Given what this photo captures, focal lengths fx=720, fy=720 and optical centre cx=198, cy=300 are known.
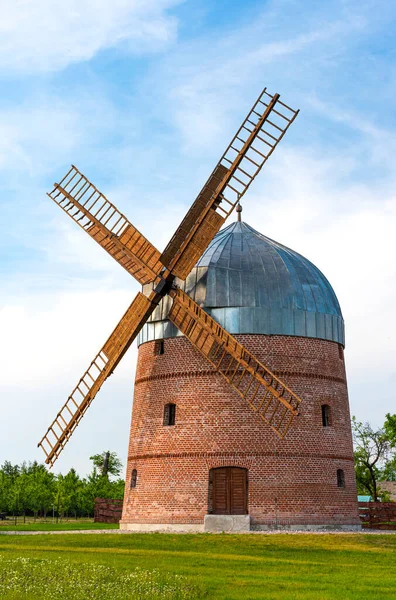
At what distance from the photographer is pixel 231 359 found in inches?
846

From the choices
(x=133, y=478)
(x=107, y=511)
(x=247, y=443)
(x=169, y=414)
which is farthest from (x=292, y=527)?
(x=107, y=511)

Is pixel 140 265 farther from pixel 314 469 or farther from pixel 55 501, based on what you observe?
pixel 55 501

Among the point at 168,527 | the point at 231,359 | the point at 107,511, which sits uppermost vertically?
the point at 231,359

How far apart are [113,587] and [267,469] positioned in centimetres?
1303

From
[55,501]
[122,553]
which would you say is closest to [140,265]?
[122,553]

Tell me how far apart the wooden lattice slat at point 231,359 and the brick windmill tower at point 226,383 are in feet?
0.14

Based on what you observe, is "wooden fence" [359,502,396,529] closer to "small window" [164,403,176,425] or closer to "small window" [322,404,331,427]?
"small window" [322,404,331,427]

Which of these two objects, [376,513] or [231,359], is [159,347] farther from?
[376,513]

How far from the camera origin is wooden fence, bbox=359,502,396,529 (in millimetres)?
26656

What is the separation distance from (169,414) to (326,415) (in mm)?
5103

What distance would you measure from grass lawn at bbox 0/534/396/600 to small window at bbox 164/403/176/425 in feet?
14.2

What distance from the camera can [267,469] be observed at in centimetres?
2183

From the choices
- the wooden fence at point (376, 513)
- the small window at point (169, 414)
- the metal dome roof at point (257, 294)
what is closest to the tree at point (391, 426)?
the wooden fence at point (376, 513)

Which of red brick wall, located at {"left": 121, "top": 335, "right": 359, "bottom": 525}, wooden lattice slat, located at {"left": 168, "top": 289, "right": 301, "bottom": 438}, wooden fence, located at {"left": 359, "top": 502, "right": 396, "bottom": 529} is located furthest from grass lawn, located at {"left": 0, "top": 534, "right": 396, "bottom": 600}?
wooden fence, located at {"left": 359, "top": 502, "right": 396, "bottom": 529}
